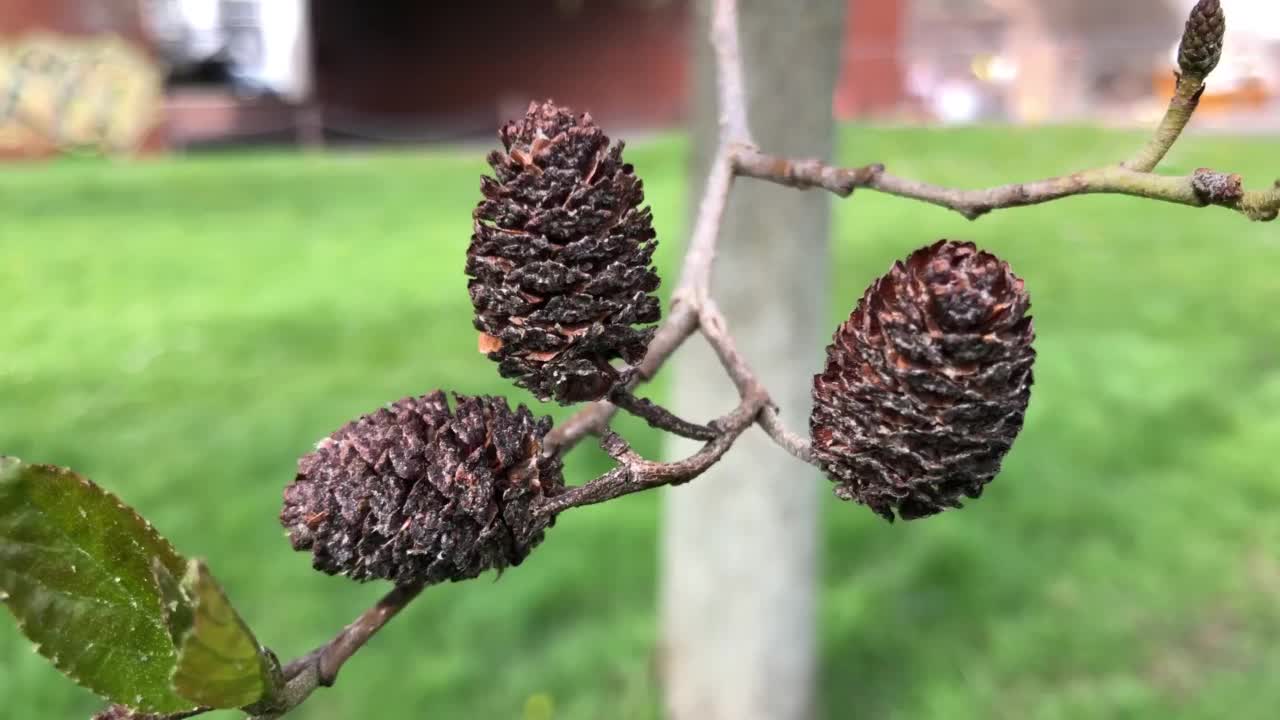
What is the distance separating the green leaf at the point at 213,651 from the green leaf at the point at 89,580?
0.06m

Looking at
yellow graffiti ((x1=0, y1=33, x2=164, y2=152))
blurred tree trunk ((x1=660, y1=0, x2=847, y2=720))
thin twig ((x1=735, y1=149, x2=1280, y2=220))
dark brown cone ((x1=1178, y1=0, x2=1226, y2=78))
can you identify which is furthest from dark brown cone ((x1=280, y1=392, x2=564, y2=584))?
yellow graffiti ((x1=0, y1=33, x2=164, y2=152))

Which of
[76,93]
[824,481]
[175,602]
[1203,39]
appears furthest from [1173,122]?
[76,93]

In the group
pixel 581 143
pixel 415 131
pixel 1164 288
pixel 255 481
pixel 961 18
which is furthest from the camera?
pixel 961 18

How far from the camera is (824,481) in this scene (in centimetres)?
280

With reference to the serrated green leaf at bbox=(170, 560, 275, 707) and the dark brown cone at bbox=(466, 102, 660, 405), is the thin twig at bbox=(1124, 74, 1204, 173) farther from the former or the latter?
the serrated green leaf at bbox=(170, 560, 275, 707)

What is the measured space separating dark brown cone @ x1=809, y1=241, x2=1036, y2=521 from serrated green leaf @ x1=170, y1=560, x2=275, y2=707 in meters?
0.32

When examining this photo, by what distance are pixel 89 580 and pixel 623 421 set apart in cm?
314

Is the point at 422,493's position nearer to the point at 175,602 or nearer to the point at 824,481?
the point at 175,602

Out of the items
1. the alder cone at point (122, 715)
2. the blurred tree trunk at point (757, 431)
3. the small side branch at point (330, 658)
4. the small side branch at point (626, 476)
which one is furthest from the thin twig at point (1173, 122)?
the blurred tree trunk at point (757, 431)

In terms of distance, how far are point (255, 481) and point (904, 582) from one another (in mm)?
1954

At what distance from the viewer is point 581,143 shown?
0.61 metres

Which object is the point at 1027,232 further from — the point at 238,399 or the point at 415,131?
the point at 415,131

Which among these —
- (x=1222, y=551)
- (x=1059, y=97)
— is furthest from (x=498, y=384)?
(x=1059, y=97)

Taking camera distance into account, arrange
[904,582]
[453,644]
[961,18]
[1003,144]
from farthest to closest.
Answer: [961,18], [1003,144], [904,582], [453,644]
